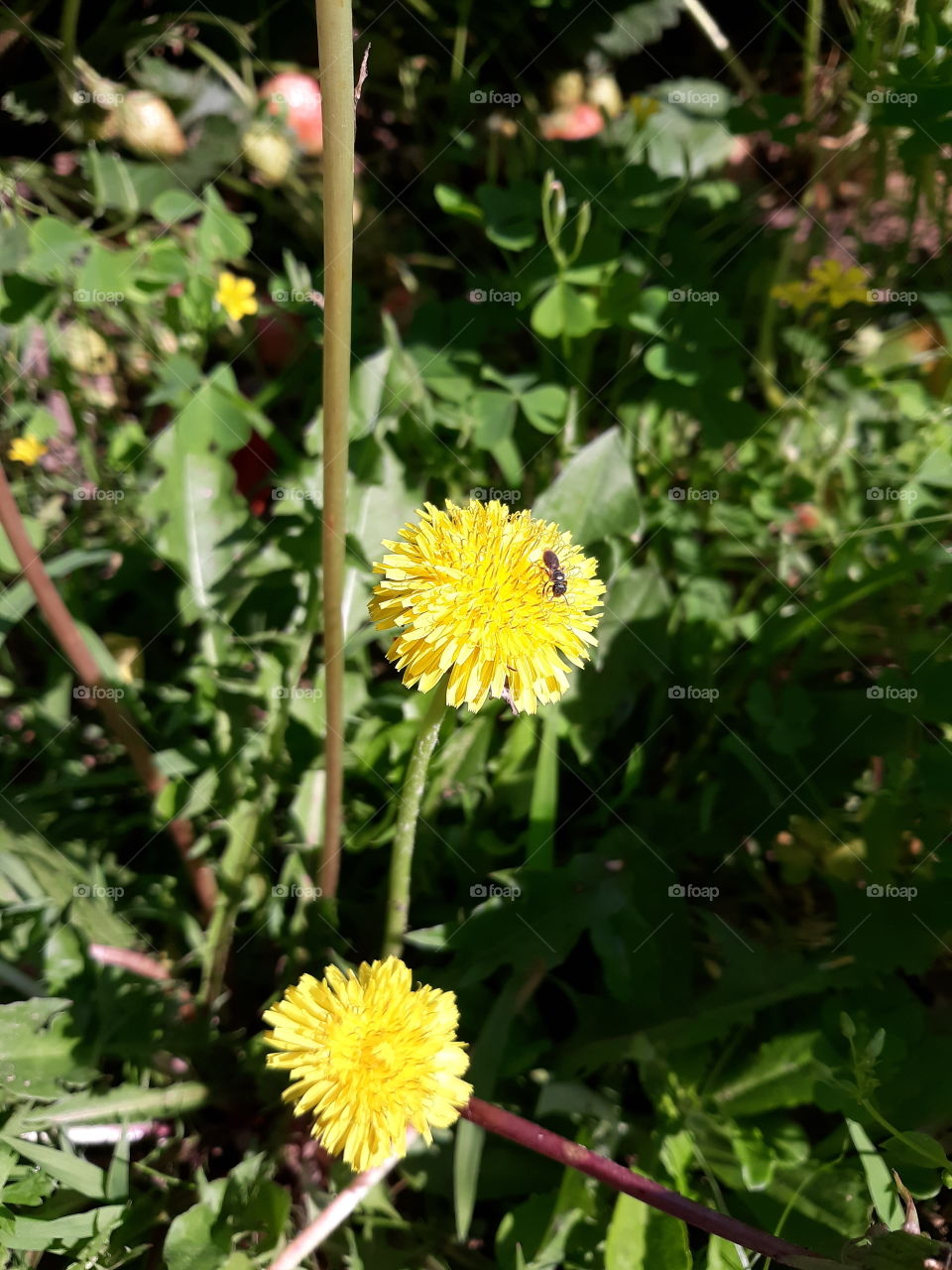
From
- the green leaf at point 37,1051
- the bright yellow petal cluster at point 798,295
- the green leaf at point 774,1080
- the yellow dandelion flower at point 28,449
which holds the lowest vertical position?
the green leaf at point 774,1080

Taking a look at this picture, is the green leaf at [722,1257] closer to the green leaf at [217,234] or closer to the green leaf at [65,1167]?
the green leaf at [65,1167]

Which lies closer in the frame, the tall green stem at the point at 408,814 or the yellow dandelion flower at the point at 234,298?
the tall green stem at the point at 408,814

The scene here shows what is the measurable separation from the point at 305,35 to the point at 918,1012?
2.89 m

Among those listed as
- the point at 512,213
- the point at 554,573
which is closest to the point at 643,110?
the point at 512,213

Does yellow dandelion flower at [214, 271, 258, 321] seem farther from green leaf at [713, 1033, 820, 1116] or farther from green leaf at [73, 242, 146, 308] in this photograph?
green leaf at [713, 1033, 820, 1116]

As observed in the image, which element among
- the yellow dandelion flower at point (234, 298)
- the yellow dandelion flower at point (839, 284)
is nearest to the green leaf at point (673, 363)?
the yellow dandelion flower at point (839, 284)

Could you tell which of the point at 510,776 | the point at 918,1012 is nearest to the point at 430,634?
the point at 510,776

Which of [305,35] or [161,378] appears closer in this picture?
[161,378]

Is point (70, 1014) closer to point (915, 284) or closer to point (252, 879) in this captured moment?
point (252, 879)

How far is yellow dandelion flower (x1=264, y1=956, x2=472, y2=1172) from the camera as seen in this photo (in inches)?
42.9

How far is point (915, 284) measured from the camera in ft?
7.97

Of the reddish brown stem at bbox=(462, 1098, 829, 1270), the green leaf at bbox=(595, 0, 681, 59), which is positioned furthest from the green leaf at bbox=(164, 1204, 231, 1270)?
the green leaf at bbox=(595, 0, 681, 59)

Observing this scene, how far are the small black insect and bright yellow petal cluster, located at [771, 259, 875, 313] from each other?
1.43 metres

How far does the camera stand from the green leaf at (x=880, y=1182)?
1.25 m
